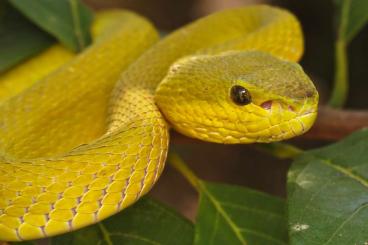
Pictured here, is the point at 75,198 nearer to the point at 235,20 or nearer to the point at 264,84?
the point at 264,84

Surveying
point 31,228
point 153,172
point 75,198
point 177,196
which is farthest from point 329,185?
point 177,196

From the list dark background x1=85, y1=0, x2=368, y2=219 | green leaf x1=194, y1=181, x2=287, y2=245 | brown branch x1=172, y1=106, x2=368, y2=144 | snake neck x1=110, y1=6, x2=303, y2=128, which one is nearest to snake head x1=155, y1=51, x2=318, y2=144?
snake neck x1=110, y1=6, x2=303, y2=128

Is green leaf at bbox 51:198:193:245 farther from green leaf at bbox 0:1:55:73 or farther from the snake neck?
green leaf at bbox 0:1:55:73

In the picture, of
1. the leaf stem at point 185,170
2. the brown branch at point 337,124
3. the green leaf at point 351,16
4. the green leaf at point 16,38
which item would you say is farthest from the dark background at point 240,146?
the leaf stem at point 185,170

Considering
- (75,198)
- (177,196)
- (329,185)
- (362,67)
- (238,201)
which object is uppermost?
(75,198)

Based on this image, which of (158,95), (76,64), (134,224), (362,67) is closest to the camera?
(134,224)

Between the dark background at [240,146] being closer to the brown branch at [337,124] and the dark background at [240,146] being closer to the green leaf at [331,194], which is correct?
the brown branch at [337,124]

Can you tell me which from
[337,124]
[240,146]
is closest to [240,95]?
[337,124]
